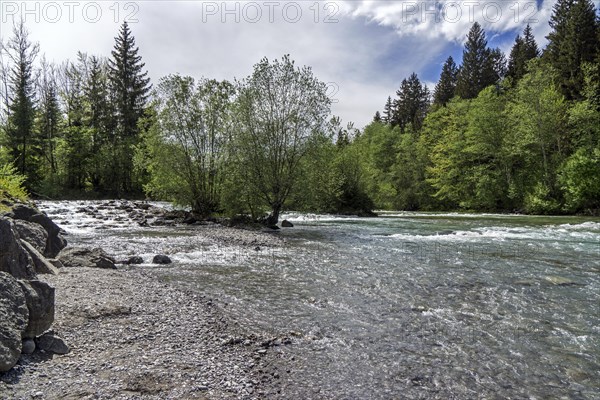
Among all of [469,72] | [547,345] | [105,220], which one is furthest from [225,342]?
[469,72]

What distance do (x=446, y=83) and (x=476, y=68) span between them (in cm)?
1191

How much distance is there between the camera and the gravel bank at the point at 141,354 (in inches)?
168

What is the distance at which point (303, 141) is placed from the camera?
26453mm

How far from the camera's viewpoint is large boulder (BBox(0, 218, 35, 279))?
567 centimetres

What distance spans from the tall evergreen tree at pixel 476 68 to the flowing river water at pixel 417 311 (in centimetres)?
6324

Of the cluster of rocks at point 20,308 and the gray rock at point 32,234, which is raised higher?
the gray rock at point 32,234

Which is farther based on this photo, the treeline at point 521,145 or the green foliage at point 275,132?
the treeline at point 521,145

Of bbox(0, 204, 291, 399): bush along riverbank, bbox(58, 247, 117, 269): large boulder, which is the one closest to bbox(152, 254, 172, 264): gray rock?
bbox(58, 247, 117, 269): large boulder

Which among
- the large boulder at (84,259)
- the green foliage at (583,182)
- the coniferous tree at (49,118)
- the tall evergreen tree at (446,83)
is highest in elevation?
the tall evergreen tree at (446,83)

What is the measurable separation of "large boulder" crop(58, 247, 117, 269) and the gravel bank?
294cm

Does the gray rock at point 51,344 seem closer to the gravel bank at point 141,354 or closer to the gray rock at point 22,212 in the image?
the gravel bank at point 141,354

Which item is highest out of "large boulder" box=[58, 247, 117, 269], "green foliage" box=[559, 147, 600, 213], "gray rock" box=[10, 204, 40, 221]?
"green foliage" box=[559, 147, 600, 213]

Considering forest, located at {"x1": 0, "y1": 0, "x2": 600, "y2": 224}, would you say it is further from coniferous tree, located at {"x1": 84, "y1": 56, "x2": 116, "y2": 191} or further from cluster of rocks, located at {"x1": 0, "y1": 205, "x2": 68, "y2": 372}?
cluster of rocks, located at {"x1": 0, "y1": 205, "x2": 68, "y2": 372}

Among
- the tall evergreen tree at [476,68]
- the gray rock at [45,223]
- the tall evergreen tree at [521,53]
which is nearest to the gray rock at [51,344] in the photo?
the gray rock at [45,223]
